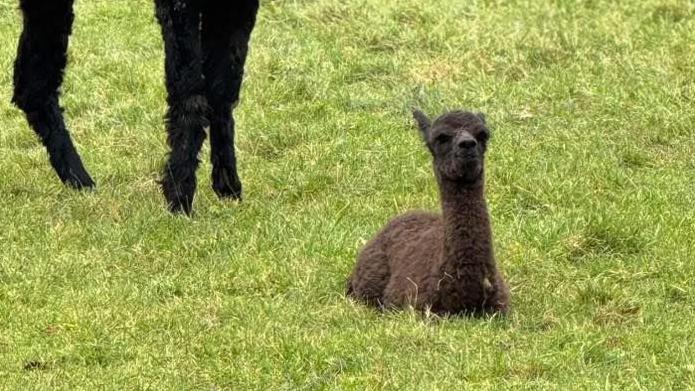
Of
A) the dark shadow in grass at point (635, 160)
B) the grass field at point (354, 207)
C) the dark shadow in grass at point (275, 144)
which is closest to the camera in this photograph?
the grass field at point (354, 207)

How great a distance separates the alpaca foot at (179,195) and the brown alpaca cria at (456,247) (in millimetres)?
2025

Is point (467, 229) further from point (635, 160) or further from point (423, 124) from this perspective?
point (635, 160)

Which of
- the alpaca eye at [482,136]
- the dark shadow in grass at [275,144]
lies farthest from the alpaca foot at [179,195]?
the alpaca eye at [482,136]

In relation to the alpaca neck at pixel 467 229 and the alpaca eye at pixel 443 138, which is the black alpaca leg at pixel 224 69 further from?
the alpaca neck at pixel 467 229

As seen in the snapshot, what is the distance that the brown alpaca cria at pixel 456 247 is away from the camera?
259 inches

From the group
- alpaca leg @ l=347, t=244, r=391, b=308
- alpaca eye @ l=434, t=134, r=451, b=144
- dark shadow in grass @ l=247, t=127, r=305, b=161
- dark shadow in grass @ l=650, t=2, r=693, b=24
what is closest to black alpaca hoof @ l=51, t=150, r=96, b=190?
dark shadow in grass @ l=247, t=127, r=305, b=161

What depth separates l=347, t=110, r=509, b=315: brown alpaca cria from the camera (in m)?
6.58

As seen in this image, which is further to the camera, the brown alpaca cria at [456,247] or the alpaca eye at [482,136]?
the alpaca eye at [482,136]

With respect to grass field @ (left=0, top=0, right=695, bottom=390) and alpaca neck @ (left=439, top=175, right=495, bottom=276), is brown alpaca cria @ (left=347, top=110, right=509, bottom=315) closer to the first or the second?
alpaca neck @ (left=439, top=175, right=495, bottom=276)

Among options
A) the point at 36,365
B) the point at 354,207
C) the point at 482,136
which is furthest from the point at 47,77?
the point at 482,136

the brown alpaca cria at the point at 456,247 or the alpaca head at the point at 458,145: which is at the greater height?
the alpaca head at the point at 458,145

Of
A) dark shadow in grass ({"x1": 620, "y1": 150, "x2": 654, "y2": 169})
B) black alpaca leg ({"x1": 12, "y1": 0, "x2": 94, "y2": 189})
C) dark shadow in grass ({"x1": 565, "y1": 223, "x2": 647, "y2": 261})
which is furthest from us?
dark shadow in grass ({"x1": 620, "y1": 150, "x2": 654, "y2": 169})

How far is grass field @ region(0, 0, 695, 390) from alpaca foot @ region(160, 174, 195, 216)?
0.15 meters

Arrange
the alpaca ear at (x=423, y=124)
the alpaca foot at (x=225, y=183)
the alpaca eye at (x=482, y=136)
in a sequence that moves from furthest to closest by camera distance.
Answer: the alpaca foot at (x=225, y=183), the alpaca ear at (x=423, y=124), the alpaca eye at (x=482, y=136)
